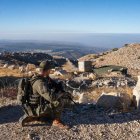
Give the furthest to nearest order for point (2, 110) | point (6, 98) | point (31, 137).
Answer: point (6, 98)
point (2, 110)
point (31, 137)

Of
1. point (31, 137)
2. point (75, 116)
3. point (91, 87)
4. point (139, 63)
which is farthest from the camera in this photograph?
point (139, 63)

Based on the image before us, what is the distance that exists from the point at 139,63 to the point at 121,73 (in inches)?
540

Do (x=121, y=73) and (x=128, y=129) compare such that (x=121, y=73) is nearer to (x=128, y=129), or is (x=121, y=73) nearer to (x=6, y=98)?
(x=6, y=98)

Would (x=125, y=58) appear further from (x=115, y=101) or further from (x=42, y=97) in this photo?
(x=42, y=97)

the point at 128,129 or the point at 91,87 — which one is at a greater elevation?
the point at 128,129

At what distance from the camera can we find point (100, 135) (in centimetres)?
973

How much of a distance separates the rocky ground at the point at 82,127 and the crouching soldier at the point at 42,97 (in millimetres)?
254

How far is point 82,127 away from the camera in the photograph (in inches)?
403

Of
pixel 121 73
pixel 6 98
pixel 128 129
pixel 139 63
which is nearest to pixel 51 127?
pixel 128 129

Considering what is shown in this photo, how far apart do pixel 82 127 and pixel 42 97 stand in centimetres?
129

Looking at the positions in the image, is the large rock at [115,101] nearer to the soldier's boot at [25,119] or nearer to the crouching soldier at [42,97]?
the crouching soldier at [42,97]

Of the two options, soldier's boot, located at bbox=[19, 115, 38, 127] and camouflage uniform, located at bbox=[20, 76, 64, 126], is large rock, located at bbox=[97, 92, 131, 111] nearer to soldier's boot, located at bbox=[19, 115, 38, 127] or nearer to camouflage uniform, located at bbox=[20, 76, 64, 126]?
camouflage uniform, located at bbox=[20, 76, 64, 126]

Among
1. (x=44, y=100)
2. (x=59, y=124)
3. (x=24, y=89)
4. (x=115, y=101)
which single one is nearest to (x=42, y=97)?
(x=44, y=100)

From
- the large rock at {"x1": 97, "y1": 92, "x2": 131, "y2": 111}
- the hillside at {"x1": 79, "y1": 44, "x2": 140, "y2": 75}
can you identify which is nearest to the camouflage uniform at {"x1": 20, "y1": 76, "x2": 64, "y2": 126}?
the large rock at {"x1": 97, "y1": 92, "x2": 131, "y2": 111}
